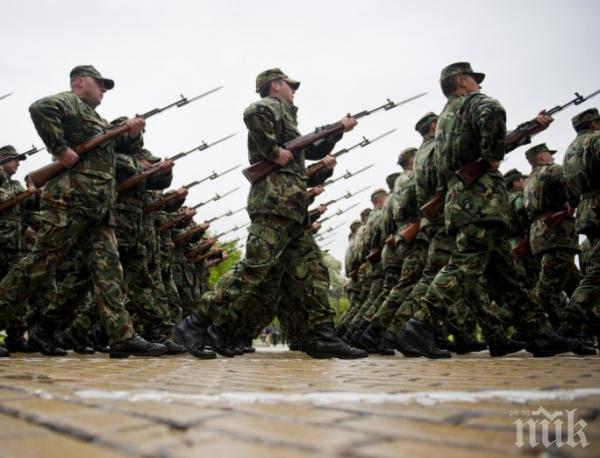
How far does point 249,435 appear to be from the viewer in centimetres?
123

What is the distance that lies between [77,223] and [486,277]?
3.71 m

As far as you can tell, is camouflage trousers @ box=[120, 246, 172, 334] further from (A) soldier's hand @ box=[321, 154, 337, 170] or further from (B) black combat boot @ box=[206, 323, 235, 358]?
(A) soldier's hand @ box=[321, 154, 337, 170]

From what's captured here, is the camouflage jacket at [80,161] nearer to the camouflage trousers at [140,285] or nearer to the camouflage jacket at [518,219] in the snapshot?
the camouflage trousers at [140,285]

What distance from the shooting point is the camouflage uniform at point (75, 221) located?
452 centimetres

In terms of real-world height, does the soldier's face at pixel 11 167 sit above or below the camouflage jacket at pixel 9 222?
above

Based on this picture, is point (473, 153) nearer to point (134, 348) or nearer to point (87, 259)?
point (134, 348)

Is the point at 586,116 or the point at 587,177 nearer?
the point at 587,177

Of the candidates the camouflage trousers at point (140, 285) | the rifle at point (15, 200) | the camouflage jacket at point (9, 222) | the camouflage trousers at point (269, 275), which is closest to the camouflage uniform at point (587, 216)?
the camouflage trousers at point (269, 275)

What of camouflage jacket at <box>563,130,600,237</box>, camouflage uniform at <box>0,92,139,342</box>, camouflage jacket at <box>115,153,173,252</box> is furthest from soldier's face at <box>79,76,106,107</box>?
camouflage jacket at <box>563,130,600,237</box>

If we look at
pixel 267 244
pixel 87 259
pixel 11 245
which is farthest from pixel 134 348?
pixel 11 245

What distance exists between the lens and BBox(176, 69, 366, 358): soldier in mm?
4691

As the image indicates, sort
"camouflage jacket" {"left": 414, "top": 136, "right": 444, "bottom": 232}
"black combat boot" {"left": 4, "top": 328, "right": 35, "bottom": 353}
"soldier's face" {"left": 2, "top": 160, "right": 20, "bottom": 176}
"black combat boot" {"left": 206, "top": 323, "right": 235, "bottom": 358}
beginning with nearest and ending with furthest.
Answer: "black combat boot" {"left": 206, "top": 323, "right": 235, "bottom": 358}, "camouflage jacket" {"left": 414, "top": 136, "right": 444, "bottom": 232}, "black combat boot" {"left": 4, "top": 328, "right": 35, "bottom": 353}, "soldier's face" {"left": 2, "top": 160, "right": 20, "bottom": 176}

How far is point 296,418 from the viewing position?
1.45 m

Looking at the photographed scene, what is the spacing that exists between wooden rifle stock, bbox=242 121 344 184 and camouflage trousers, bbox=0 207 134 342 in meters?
1.39
